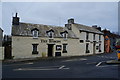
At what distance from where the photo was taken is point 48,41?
24.6 metres

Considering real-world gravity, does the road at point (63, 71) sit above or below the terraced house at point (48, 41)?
below

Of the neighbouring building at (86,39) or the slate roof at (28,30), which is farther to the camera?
the neighbouring building at (86,39)

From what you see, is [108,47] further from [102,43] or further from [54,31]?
[54,31]

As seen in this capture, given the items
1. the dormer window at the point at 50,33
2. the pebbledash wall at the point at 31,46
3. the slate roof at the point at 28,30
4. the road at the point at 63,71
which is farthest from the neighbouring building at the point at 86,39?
the road at the point at 63,71

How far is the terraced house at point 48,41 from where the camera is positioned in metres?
21.8

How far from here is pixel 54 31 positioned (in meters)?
26.7

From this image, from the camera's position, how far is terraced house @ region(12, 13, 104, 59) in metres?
21.8

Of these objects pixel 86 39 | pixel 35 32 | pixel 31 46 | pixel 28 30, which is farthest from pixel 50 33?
pixel 86 39

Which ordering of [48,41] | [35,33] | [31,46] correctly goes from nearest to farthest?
[31,46], [35,33], [48,41]

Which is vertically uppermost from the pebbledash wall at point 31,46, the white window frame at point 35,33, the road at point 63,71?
the white window frame at point 35,33

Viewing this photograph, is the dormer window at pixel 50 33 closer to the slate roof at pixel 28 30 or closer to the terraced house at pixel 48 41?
the terraced house at pixel 48 41

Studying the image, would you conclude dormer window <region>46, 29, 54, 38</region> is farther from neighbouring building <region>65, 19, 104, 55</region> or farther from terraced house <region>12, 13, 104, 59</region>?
neighbouring building <region>65, 19, 104, 55</region>

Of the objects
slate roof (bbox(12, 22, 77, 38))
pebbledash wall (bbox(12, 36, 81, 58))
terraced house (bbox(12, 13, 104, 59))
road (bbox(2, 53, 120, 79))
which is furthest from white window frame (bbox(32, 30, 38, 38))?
road (bbox(2, 53, 120, 79))

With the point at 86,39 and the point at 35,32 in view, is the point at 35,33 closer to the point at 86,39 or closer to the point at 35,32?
the point at 35,32
